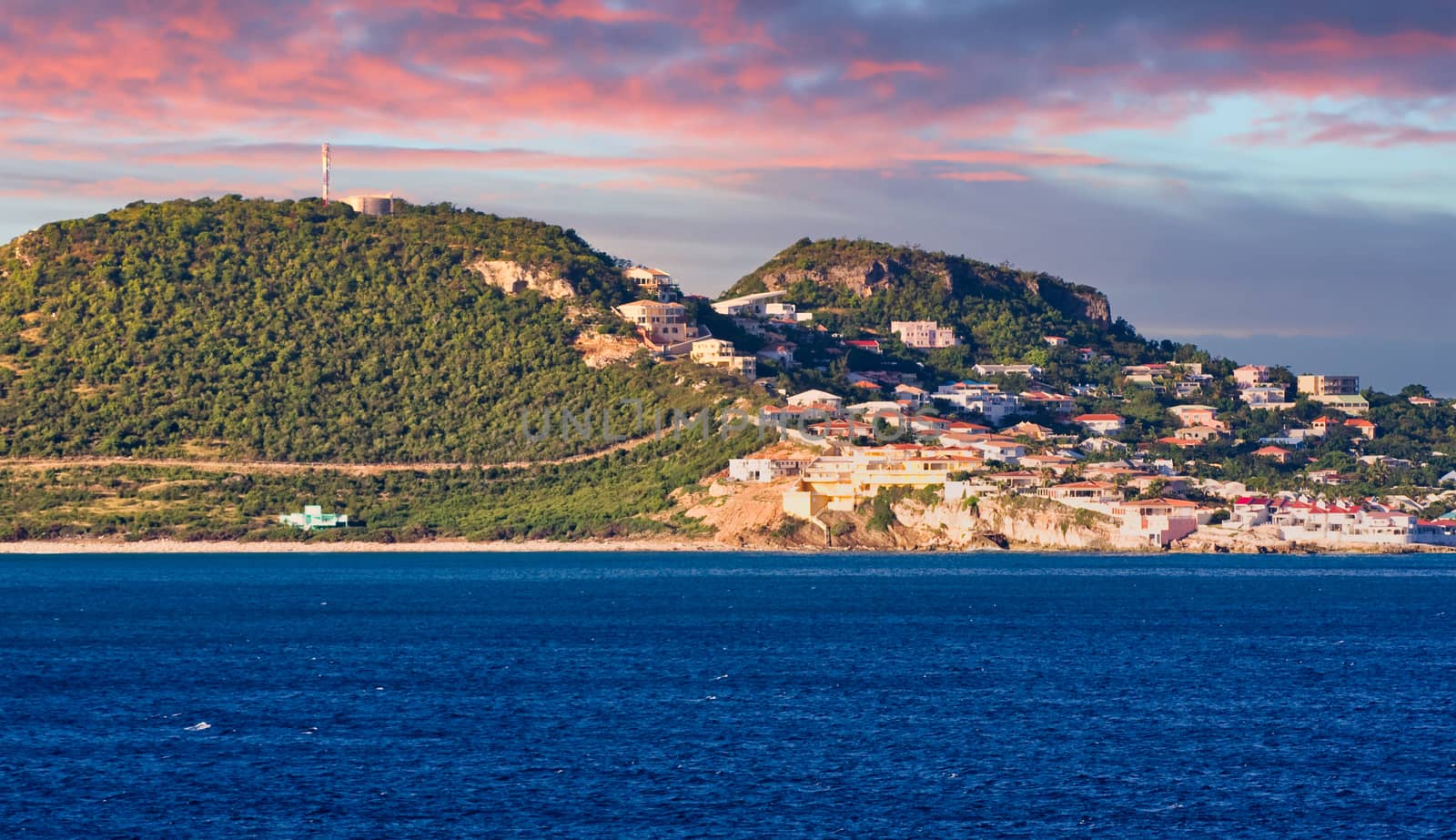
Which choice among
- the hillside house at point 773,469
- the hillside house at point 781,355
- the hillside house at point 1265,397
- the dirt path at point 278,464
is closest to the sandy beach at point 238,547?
the hillside house at point 773,469

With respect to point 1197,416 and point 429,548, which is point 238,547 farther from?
point 1197,416

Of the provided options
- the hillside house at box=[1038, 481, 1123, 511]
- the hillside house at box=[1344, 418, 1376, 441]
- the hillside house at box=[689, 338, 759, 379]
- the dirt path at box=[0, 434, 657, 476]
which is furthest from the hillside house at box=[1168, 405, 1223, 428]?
the dirt path at box=[0, 434, 657, 476]

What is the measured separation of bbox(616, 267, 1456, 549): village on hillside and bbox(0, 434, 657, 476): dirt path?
14.8 meters

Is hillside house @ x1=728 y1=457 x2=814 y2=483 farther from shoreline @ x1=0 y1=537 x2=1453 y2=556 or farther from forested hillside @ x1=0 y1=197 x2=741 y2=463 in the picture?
forested hillside @ x1=0 y1=197 x2=741 y2=463

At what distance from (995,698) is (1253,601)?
40.1 meters

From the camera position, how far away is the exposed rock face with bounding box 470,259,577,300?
180m

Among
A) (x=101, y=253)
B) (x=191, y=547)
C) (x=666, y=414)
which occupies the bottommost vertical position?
(x=191, y=547)

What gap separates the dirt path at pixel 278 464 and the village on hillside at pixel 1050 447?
1481 cm

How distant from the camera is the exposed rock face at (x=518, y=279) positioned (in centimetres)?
17988

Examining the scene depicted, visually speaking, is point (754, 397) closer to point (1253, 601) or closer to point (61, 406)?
point (61, 406)

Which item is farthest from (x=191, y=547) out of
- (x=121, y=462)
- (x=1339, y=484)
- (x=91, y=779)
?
(x=91, y=779)

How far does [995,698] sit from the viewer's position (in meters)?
53.3

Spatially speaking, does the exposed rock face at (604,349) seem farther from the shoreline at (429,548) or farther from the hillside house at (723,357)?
the shoreline at (429,548)

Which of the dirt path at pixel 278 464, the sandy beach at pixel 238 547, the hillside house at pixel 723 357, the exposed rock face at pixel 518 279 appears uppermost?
the exposed rock face at pixel 518 279
